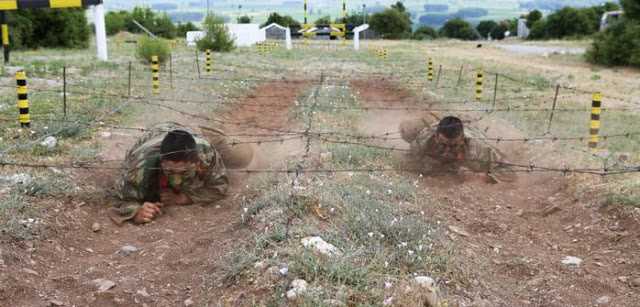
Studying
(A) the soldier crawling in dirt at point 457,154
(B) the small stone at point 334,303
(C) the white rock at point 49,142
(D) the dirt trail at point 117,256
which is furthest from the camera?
(C) the white rock at point 49,142

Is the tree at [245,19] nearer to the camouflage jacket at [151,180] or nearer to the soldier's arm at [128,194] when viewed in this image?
the camouflage jacket at [151,180]

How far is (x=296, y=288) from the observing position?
394 centimetres

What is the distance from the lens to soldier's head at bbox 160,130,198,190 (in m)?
5.89

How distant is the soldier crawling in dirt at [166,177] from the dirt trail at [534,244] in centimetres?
225

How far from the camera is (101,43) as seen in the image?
1864cm

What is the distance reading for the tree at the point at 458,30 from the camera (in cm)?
7100

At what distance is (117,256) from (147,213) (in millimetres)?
792

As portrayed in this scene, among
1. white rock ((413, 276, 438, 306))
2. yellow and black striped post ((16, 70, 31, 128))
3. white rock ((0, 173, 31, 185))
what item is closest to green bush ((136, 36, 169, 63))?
yellow and black striped post ((16, 70, 31, 128))

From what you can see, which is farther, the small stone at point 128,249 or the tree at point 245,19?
the tree at point 245,19

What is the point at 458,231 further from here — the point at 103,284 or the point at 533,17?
the point at 533,17

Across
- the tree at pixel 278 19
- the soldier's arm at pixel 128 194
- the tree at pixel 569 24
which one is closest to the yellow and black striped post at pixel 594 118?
the soldier's arm at pixel 128 194

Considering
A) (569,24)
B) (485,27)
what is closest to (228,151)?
(569,24)

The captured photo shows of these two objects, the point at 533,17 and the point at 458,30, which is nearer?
the point at 533,17

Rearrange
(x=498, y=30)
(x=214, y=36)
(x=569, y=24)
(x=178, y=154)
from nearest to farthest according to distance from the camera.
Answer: (x=178, y=154) → (x=214, y=36) → (x=569, y=24) → (x=498, y=30)
